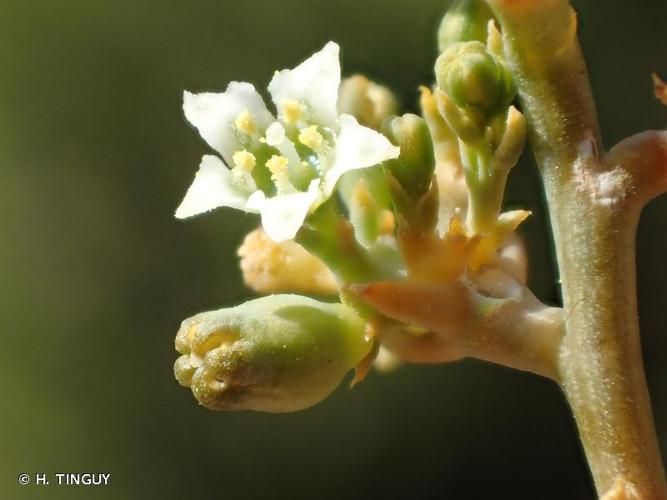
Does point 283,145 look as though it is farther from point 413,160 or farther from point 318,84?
point 413,160

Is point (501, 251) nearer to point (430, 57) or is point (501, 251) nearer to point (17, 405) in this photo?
point (430, 57)

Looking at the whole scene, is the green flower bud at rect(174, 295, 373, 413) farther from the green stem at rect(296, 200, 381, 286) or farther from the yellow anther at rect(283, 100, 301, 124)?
the yellow anther at rect(283, 100, 301, 124)

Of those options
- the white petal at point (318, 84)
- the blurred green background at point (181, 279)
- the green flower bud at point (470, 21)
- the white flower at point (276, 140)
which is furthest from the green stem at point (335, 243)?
the blurred green background at point (181, 279)

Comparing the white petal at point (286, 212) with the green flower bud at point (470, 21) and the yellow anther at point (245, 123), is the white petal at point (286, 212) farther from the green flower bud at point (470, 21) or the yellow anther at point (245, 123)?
the green flower bud at point (470, 21)

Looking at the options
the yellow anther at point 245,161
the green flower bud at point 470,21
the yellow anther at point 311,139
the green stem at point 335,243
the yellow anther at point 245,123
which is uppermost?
the green flower bud at point 470,21

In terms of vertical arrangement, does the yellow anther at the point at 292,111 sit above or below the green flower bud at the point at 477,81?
above

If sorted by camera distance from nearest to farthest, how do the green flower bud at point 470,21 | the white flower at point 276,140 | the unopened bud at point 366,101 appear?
the white flower at point 276,140, the green flower bud at point 470,21, the unopened bud at point 366,101

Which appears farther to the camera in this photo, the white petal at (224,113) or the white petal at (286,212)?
the white petal at (224,113)

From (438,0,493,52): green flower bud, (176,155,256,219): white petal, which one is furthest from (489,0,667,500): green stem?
(176,155,256,219): white petal
